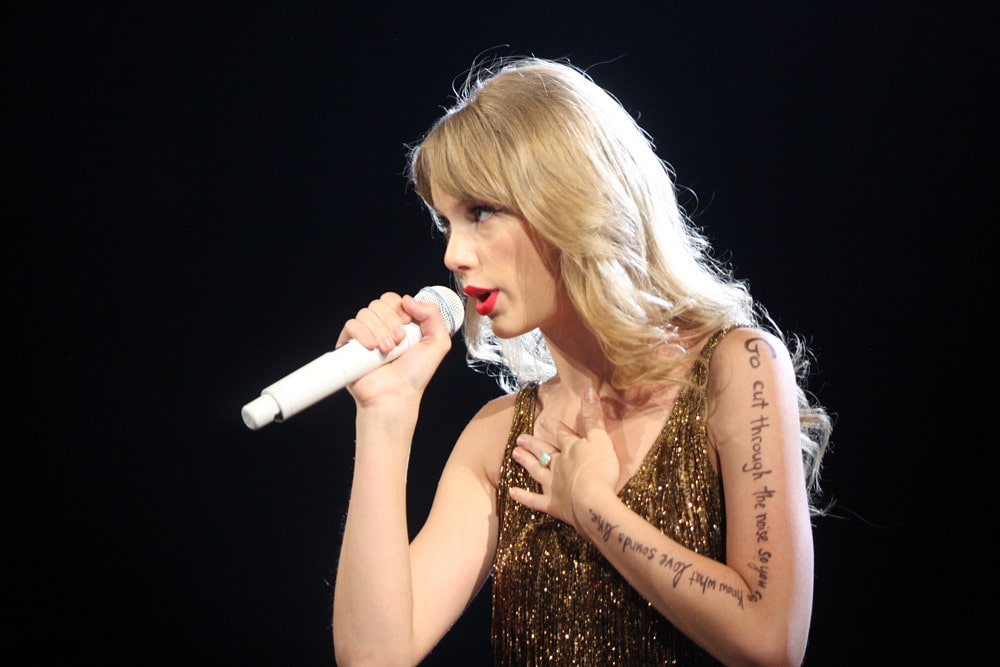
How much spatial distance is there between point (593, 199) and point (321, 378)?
503mm

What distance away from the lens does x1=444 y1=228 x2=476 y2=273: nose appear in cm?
131

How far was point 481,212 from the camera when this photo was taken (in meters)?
1.34

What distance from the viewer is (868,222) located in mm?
2053

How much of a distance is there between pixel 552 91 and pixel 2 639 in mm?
1952

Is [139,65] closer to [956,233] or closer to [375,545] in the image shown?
[375,545]

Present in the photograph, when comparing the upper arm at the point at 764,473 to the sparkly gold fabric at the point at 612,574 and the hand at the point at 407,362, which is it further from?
the hand at the point at 407,362

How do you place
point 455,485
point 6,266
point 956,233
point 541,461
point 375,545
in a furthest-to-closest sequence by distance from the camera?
1. point 6,266
2. point 956,233
3. point 455,485
4. point 541,461
5. point 375,545

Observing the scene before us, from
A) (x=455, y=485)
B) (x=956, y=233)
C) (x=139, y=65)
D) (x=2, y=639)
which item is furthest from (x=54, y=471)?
(x=956, y=233)

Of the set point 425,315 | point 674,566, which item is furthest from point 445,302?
point 674,566

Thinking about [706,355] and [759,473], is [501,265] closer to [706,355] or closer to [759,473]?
[706,355]

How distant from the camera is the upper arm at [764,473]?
1.11 metres

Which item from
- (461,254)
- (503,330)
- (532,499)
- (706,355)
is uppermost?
(461,254)

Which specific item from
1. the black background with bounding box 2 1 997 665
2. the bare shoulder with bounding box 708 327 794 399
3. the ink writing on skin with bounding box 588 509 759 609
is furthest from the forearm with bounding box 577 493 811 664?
the black background with bounding box 2 1 997 665

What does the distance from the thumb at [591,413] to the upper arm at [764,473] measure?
8.7 inches
